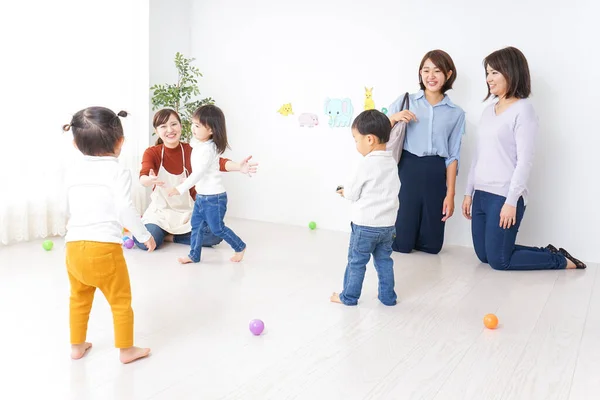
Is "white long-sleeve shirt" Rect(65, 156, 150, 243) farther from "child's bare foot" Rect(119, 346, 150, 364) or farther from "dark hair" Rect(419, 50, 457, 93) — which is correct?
"dark hair" Rect(419, 50, 457, 93)

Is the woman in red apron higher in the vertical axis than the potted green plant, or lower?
lower

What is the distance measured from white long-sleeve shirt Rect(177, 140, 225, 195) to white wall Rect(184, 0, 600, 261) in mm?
1452

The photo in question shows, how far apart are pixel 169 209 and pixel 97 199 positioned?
2.03 metres

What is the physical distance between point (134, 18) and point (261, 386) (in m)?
3.39

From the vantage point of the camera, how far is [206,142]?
10.8 ft

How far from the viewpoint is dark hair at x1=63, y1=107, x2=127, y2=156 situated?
2002 millimetres

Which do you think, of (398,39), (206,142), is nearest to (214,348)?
(206,142)

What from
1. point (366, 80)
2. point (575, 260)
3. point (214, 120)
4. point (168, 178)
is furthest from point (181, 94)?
point (575, 260)

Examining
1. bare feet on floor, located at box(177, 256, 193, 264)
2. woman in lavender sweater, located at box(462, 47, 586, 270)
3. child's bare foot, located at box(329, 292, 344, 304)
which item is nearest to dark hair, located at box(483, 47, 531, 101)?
woman in lavender sweater, located at box(462, 47, 586, 270)

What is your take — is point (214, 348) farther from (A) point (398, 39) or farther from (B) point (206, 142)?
(A) point (398, 39)

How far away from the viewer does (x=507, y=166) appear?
136 inches

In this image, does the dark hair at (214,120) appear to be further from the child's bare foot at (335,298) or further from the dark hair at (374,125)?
the child's bare foot at (335,298)

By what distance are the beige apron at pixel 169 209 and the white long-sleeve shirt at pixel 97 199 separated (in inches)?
72.5

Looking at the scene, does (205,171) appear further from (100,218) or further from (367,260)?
(100,218)
